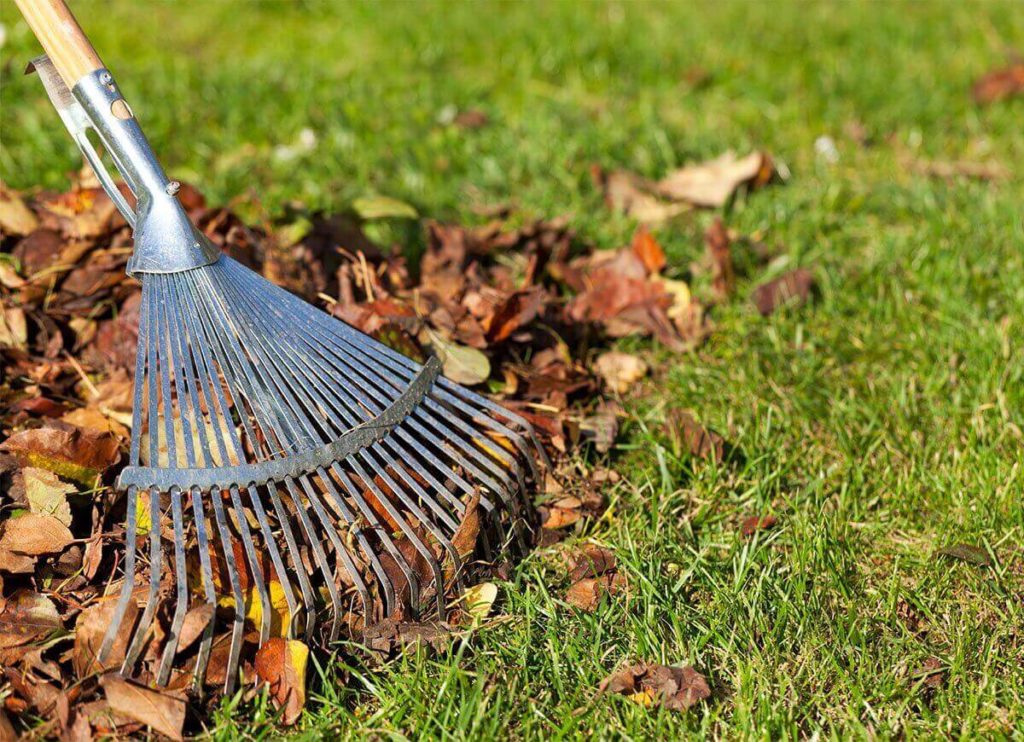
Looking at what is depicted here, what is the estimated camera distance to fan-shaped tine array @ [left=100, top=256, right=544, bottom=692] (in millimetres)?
1880

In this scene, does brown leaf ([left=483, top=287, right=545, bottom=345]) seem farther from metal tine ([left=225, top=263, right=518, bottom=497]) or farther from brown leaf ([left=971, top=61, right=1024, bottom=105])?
brown leaf ([left=971, top=61, right=1024, bottom=105])

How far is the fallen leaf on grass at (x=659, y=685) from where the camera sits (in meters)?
1.85

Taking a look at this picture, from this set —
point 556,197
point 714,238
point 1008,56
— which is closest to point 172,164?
point 556,197

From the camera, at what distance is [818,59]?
4.32 metres

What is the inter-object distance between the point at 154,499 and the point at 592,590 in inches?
31.9

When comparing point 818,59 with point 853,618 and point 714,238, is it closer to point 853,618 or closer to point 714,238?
point 714,238

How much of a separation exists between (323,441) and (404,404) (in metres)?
0.18

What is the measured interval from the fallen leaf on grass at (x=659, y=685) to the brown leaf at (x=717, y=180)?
6.04ft

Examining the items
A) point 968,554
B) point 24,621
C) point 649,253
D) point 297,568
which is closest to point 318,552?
point 297,568

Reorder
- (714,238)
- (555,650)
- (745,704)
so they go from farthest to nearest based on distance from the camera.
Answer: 1. (714,238)
2. (555,650)
3. (745,704)

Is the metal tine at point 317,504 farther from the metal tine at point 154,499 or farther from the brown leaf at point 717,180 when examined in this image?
the brown leaf at point 717,180

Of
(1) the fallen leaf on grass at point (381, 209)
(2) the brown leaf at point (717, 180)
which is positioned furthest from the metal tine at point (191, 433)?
(2) the brown leaf at point (717, 180)

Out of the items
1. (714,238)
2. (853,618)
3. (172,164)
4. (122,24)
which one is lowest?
(853,618)

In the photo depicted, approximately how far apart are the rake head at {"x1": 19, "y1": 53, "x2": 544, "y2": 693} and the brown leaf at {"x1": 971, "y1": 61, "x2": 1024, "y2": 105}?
108 inches
